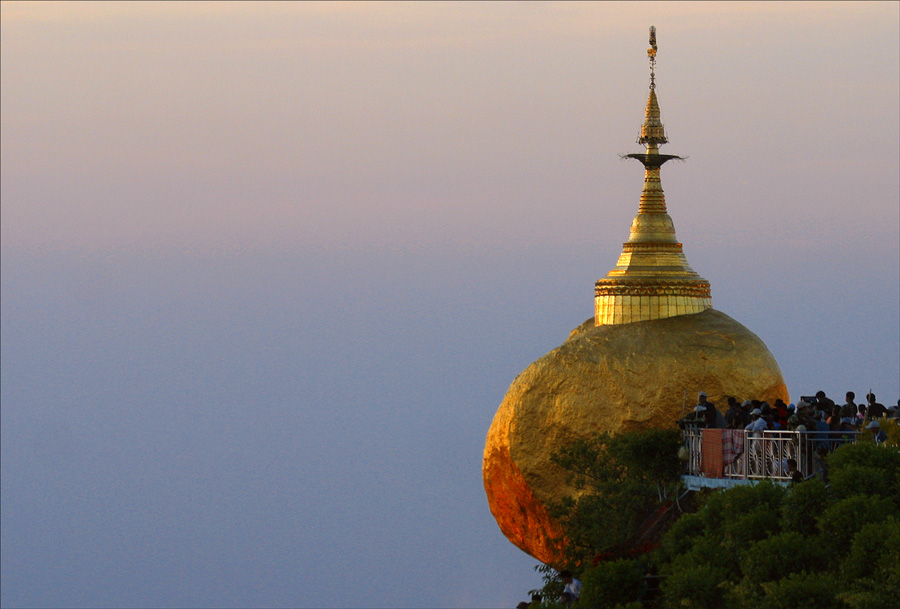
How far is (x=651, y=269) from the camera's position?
1367 inches

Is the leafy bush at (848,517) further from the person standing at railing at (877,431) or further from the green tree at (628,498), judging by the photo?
the green tree at (628,498)

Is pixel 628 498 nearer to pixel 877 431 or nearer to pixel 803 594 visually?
pixel 877 431

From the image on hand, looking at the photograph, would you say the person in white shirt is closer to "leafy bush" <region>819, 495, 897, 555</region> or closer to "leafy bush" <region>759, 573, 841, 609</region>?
"leafy bush" <region>819, 495, 897, 555</region>

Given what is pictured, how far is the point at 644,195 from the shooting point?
35.9 meters

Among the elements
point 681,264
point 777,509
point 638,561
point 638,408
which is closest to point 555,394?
point 638,408

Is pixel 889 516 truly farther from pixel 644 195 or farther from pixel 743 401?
pixel 644 195

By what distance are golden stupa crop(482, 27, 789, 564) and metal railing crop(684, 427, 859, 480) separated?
4053mm

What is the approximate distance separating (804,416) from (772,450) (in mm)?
846

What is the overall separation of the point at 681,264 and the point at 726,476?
288 inches

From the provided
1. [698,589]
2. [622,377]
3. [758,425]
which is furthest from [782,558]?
[622,377]

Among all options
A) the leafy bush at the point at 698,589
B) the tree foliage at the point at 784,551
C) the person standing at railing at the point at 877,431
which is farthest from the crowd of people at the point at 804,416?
the leafy bush at the point at 698,589

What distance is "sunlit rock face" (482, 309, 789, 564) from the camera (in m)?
32.6

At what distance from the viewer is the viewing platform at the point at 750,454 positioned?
27.0 m

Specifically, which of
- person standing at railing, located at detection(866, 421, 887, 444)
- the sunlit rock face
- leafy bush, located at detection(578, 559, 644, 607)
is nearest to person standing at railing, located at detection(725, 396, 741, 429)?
person standing at railing, located at detection(866, 421, 887, 444)
